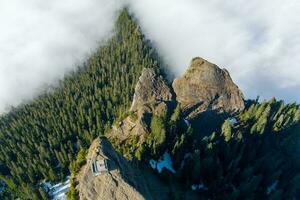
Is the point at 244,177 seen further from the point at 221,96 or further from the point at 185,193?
the point at 221,96

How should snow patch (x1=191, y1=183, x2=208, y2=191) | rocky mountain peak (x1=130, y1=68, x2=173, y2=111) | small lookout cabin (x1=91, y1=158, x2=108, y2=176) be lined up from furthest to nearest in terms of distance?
rocky mountain peak (x1=130, y1=68, x2=173, y2=111)
snow patch (x1=191, y1=183, x2=208, y2=191)
small lookout cabin (x1=91, y1=158, x2=108, y2=176)

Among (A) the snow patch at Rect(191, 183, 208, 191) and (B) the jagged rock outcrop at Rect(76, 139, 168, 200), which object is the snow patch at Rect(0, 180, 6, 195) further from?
(A) the snow patch at Rect(191, 183, 208, 191)

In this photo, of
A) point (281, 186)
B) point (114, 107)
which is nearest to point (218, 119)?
point (281, 186)

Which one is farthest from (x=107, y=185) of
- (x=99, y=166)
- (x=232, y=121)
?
(x=232, y=121)

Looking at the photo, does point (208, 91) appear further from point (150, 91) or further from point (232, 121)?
point (150, 91)

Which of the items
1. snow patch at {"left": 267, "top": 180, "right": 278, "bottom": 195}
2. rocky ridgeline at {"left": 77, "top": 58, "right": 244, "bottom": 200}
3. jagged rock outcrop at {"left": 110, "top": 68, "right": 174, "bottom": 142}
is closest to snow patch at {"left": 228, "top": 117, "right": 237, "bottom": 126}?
rocky ridgeline at {"left": 77, "top": 58, "right": 244, "bottom": 200}
